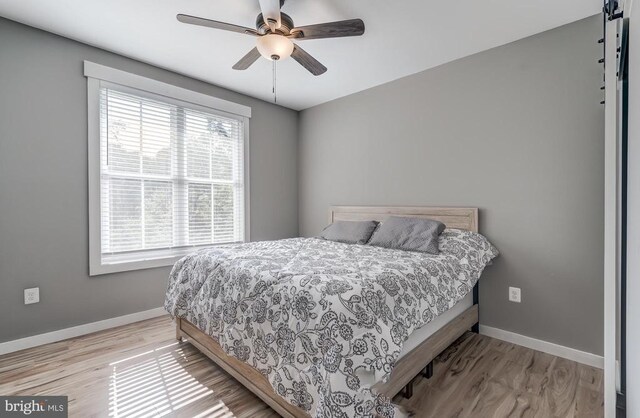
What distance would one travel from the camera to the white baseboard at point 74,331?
221cm

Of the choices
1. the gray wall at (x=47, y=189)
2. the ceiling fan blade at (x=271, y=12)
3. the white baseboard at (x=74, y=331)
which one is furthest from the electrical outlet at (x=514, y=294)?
the gray wall at (x=47, y=189)

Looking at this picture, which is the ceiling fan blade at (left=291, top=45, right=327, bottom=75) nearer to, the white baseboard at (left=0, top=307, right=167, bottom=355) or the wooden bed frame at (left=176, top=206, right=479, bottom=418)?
the wooden bed frame at (left=176, top=206, right=479, bottom=418)

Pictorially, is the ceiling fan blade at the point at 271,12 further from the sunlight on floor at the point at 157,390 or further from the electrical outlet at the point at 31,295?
the electrical outlet at the point at 31,295

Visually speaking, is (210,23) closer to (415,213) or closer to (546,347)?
(415,213)

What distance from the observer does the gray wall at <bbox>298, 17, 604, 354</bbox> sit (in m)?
2.08

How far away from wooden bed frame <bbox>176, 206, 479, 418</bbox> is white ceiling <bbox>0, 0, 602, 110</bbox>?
56.7 inches

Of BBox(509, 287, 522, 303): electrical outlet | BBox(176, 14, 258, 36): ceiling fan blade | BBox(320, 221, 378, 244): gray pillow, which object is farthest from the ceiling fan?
BBox(509, 287, 522, 303): electrical outlet

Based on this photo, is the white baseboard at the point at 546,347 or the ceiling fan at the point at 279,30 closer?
the ceiling fan at the point at 279,30

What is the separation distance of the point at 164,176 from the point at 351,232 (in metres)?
2.02

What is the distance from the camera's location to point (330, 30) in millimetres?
1847

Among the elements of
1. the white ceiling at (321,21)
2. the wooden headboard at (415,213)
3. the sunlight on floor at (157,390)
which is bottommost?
the sunlight on floor at (157,390)

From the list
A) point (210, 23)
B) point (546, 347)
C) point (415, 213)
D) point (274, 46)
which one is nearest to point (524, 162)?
point (415, 213)

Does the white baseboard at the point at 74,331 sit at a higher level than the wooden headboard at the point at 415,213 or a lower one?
lower

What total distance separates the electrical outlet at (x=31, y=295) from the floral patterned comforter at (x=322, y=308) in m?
1.05
